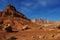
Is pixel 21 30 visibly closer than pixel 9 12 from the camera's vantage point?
Yes

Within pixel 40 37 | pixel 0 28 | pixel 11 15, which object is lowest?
pixel 40 37

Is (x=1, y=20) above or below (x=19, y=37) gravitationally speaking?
above

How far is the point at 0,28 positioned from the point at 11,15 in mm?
12440

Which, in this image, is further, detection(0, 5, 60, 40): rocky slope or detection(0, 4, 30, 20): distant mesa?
detection(0, 4, 30, 20): distant mesa

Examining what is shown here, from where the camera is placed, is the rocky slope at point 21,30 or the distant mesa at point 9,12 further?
the distant mesa at point 9,12

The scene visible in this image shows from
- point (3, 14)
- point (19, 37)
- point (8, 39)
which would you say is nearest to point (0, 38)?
point (8, 39)

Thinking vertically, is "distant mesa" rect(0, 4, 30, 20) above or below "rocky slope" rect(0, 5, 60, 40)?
above

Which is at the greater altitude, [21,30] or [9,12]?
[9,12]

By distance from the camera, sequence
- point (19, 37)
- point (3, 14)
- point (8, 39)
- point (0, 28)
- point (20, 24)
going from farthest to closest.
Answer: point (3, 14) < point (20, 24) < point (0, 28) < point (19, 37) < point (8, 39)

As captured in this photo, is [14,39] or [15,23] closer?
[14,39]

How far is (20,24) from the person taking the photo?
4088 cm

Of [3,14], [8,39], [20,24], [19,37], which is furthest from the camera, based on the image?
[3,14]

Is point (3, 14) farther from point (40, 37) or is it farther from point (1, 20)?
point (40, 37)

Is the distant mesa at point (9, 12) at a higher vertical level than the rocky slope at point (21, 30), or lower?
higher
